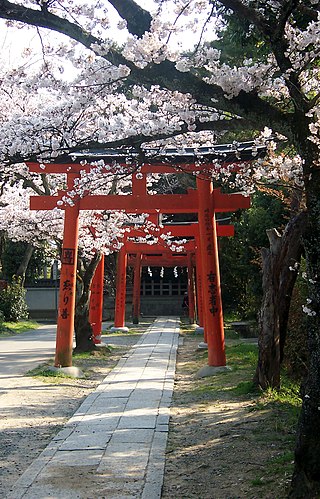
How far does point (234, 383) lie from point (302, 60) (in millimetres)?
6224

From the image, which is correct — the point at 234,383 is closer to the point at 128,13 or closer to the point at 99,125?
the point at 99,125

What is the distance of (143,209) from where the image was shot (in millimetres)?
11664

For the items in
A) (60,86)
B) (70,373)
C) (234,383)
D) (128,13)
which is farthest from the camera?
(70,373)

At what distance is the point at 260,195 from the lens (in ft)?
63.1

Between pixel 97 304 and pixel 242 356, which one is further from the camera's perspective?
pixel 97 304

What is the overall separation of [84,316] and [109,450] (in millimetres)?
9499

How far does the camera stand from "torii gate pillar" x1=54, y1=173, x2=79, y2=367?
38.1ft

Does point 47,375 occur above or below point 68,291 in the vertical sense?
below

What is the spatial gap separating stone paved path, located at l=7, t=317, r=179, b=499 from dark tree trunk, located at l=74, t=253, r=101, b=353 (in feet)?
15.4

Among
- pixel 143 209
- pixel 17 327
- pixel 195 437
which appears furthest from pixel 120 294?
pixel 195 437

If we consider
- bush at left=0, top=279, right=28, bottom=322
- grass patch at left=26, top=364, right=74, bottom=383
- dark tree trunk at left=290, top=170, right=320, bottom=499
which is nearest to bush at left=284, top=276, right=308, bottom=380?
grass patch at left=26, top=364, right=74, bottom=383

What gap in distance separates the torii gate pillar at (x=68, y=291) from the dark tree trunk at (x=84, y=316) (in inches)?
130

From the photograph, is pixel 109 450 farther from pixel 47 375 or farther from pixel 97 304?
pixel 97 304

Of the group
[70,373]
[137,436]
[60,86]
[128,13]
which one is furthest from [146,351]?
[128,13]
